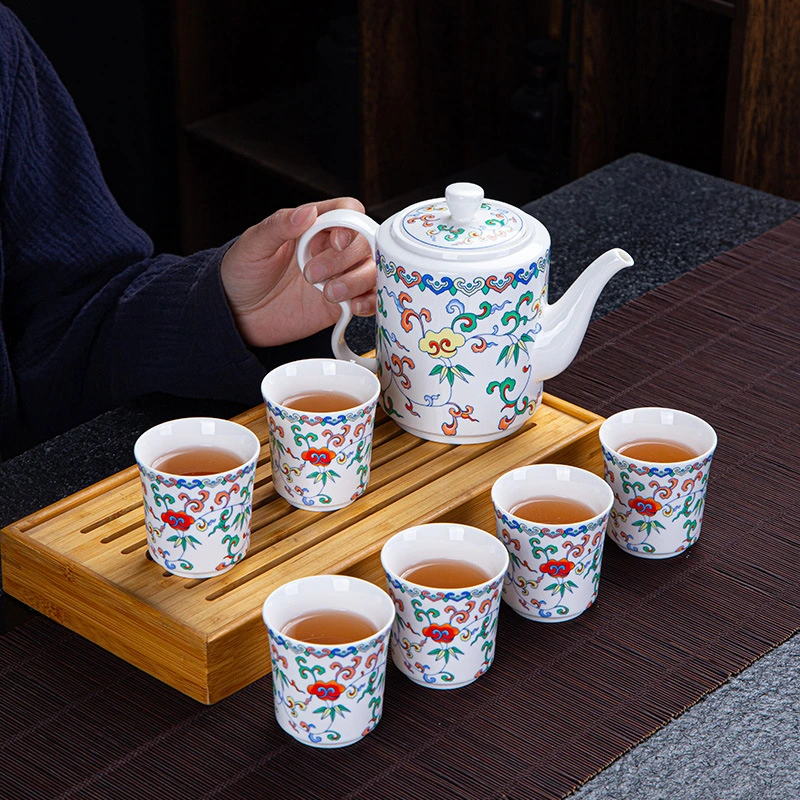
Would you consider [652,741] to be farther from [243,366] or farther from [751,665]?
[243,366]

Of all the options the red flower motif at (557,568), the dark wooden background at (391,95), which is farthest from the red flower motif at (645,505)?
the dark wooden background at (391,95)

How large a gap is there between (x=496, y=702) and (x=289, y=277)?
0.52m

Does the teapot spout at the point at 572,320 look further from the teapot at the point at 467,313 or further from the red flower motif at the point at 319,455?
the red flower motif at the point at 319,455

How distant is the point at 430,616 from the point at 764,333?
643mm

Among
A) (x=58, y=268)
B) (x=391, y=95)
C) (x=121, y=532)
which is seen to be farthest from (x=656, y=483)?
(x=391, y=95)

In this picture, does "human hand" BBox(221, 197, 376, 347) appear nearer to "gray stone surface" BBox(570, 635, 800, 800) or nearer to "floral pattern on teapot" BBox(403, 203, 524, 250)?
"floral pattern on teapot" BBox(403, 203, 524, 250)

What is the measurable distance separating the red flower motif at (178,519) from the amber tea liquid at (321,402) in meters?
0.15

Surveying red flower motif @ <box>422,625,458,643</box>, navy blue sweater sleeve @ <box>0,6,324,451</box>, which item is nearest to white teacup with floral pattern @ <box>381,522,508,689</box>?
red flower motif @ <box>422,625,458,643</box>

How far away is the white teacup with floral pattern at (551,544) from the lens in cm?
89

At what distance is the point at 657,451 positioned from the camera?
1023 millimetres

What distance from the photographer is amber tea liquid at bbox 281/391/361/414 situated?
1.01 metres

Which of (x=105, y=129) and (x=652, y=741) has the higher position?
(x=652, y=741)

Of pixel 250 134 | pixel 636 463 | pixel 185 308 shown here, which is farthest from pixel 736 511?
pixel 250 134

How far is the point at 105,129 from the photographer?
120 inches
